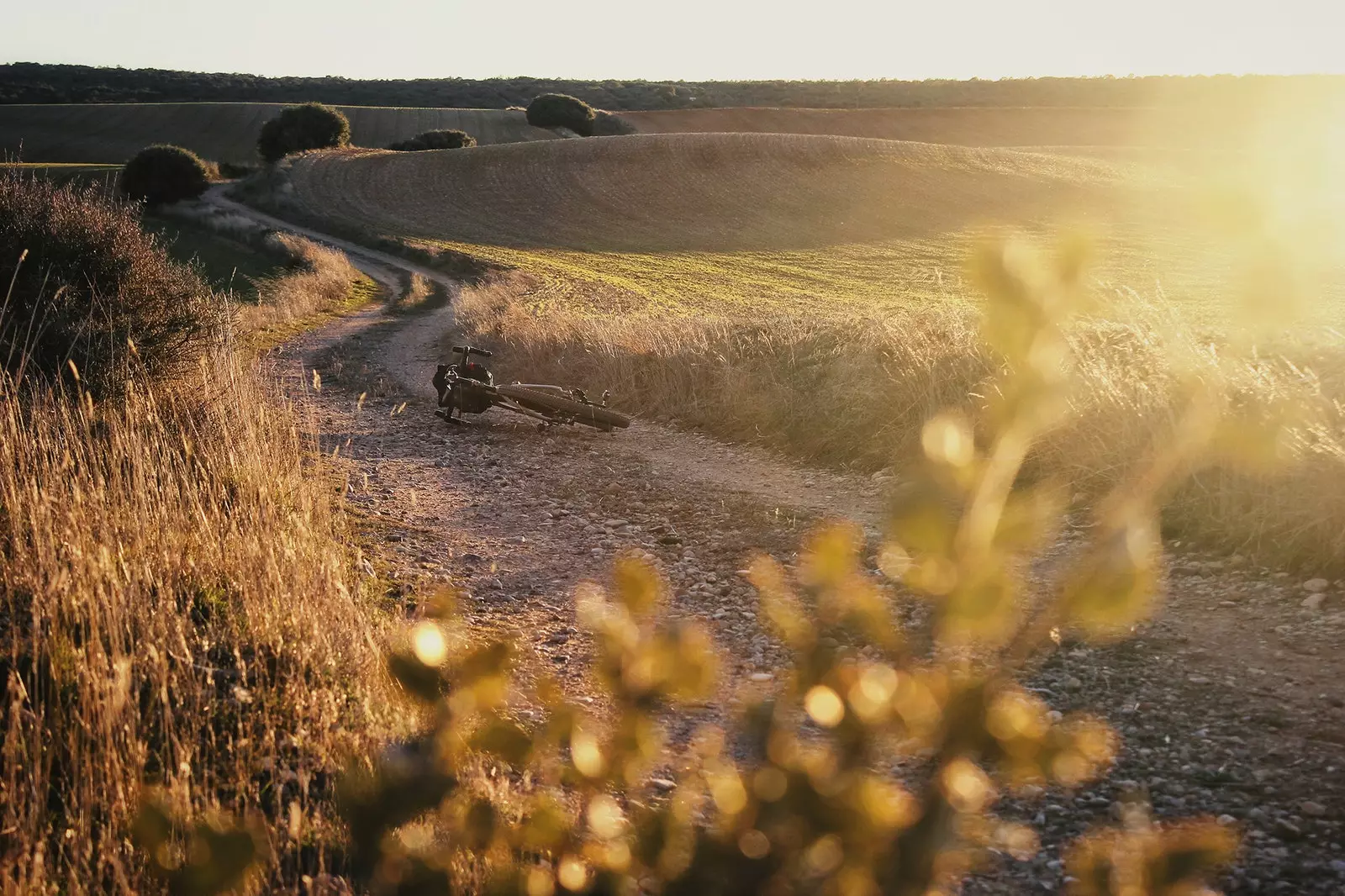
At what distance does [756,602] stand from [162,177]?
59617 millimetres

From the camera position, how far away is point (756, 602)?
5.93 meters

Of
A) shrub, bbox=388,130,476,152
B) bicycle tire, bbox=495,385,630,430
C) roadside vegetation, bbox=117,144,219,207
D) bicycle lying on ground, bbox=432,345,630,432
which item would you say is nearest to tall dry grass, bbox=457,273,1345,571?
bicycle tire, bbox=495,385,630,430

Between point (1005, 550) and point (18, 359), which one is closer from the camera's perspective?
point (1005, 550)

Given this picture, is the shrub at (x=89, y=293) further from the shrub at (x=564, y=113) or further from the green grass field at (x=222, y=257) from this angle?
the shrub at (x=564, y=113)

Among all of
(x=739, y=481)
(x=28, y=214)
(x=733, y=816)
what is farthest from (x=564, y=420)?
(x=733, y=816)

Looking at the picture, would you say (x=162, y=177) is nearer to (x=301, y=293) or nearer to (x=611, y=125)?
(x=301, y=293)

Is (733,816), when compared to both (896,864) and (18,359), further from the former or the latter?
(18,359)

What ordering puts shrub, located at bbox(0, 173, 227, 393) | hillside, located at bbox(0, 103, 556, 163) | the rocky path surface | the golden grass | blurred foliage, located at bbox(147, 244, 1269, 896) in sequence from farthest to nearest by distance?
hillside, located at bbox(0, 103, 556, 163)
shrub, located at bbox(0, 173, 227, 393)
the golden grass
the rocky path surface
blurred foliage, located at bbox(147, 244, 1269, 896)

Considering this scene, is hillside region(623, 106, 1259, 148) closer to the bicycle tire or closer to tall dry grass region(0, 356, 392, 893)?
the bicycle tire

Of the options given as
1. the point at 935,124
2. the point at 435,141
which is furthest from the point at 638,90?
the point at 935,124

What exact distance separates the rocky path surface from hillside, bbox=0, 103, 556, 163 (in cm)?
7969

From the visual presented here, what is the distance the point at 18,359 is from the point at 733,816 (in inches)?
350

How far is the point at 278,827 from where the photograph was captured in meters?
2.95

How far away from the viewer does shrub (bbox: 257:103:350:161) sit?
7412cm
